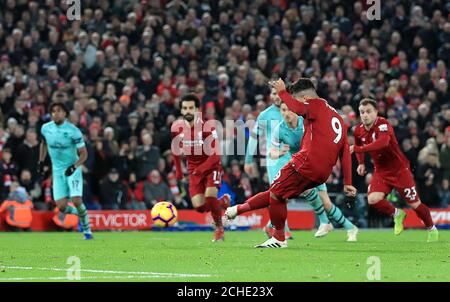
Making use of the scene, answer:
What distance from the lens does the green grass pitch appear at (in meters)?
10.4

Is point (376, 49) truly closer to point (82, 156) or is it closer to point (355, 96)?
point (355, 96)

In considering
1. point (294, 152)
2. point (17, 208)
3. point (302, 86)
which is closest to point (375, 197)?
point (294, 152)

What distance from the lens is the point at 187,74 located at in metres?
27.9

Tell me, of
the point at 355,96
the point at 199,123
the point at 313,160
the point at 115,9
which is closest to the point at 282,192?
the point at 313,160

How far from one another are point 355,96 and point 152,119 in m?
5.88

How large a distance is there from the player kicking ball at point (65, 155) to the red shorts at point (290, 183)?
17.5ft

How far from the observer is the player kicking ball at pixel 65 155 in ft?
61.2

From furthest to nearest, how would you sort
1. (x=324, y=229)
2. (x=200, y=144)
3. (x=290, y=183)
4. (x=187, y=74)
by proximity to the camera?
(x=187, y=74)
(x=324, y=229)
(x=200, y=144)
(x=290, y=183)

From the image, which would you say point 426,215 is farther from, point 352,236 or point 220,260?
point 220,260

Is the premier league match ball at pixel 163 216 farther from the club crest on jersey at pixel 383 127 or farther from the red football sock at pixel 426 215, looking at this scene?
the red football sock at pixel 426 215

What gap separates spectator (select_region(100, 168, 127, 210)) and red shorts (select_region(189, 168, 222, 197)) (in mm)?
6560

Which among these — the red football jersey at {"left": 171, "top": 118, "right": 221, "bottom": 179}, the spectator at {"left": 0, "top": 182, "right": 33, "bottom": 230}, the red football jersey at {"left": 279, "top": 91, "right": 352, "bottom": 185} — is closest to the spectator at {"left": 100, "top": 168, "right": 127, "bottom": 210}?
the spectator at {"left": 0, "top": 182, "right": 33, "bottom": 230}

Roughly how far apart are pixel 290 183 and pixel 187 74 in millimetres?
Result: 14045

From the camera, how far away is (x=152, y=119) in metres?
25.2
